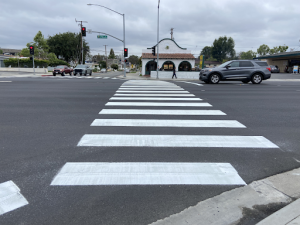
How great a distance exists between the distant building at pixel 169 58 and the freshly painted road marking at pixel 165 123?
3547cm

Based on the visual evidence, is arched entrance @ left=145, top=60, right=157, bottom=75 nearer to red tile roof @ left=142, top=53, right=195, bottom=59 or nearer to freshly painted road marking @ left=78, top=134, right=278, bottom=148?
red tile roof @ left=142, top=53, right=195, bottom=59

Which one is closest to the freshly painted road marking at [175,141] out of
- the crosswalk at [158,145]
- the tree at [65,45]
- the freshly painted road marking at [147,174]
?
the crosswalk at [158,145]

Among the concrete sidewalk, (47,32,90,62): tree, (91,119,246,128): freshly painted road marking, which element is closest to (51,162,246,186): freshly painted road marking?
the concrete sidewalk

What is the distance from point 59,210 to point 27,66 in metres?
54.1

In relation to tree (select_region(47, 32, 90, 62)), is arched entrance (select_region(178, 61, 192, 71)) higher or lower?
lower

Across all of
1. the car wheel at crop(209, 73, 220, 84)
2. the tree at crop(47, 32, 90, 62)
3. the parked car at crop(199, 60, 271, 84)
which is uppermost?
the tree at crop(47, 32, 90, 62)

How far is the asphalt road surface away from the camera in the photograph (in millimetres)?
2812

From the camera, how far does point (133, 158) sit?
13.5 ft

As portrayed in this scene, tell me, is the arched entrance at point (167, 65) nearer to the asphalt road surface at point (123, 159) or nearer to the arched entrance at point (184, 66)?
the arched entrance at point (184, 66)

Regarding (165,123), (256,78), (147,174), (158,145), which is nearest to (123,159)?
(147,174)

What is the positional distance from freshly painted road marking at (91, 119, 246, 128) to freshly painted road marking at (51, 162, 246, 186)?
7.46 ft

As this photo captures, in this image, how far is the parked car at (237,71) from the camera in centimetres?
1816

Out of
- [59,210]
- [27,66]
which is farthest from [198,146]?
[27,66]

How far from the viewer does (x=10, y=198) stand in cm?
294
